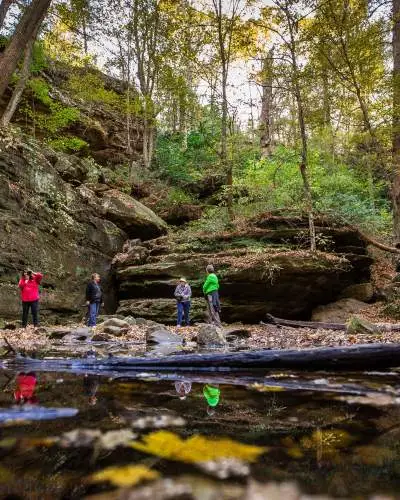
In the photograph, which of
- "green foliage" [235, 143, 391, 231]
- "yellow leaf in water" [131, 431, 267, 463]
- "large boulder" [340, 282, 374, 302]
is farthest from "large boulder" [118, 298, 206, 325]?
"yellow leaf in water" [131, 431, 267, 463]

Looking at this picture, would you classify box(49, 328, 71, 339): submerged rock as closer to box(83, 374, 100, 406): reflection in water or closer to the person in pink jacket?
the person in pink jacket

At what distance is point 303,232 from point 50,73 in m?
19.8

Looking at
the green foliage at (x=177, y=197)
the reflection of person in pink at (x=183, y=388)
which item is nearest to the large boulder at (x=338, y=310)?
the green foliage at (x=177, y=197)

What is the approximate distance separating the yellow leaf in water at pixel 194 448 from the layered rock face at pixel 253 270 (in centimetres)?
1238

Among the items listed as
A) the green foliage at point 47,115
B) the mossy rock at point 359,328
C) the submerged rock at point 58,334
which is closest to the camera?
the mossy rock at point 359,328

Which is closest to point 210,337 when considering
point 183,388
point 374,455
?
point 183,388

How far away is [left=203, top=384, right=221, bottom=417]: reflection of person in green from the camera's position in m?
2.60

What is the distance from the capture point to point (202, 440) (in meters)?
1.94

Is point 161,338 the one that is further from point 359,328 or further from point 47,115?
point 47,115

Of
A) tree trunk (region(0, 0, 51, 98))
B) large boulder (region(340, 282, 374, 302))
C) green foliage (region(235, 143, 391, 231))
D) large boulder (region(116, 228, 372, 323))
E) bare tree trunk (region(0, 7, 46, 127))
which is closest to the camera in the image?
tree trunk (region(0, 0, 51, 98))

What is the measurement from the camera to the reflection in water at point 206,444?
4.74 feet

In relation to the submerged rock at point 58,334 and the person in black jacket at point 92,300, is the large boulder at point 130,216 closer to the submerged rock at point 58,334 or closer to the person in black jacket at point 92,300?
the person in black jacket at point 92,300

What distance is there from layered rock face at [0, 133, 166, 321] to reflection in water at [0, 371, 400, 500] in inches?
462

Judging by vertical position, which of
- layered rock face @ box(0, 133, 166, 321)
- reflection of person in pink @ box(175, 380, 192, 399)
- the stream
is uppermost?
layered rock face @ box(0, 133, 166, 321)
